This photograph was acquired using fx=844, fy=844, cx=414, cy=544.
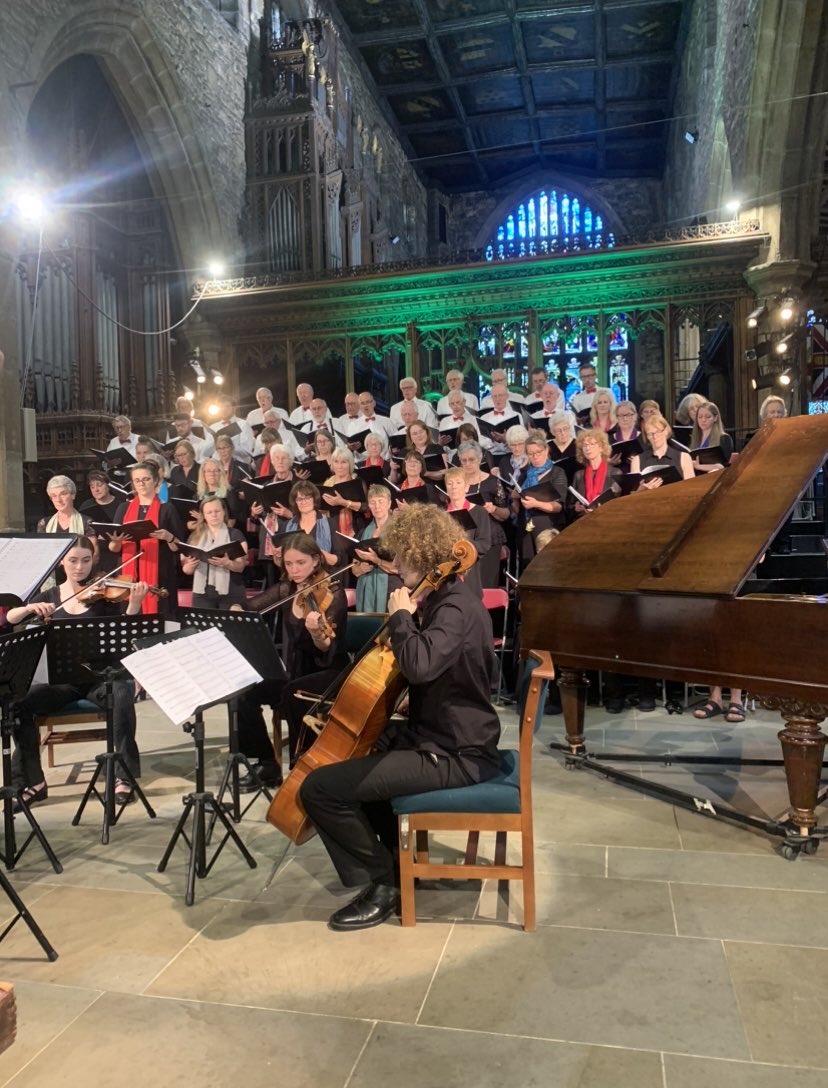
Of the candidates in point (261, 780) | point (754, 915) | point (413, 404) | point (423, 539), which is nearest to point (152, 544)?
point (261, 780)

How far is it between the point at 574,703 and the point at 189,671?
210 cm

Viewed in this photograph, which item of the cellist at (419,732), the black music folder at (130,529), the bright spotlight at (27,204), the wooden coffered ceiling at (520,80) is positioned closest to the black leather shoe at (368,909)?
the cellist at (419,732)

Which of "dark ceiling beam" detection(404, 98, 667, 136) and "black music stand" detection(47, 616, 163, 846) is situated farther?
"dark ceiling beam" detection(404, 98, 667, 136)

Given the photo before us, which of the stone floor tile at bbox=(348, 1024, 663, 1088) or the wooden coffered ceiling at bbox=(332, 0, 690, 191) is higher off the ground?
the wooden coffered ceiling at bbox=(332, 0, 690, 191)

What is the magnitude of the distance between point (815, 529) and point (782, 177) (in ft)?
16.8

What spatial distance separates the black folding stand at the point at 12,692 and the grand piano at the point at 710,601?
6.72 ft

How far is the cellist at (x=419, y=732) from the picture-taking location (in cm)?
263

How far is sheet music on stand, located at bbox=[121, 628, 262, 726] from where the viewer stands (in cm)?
272

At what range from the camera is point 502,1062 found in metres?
1.99

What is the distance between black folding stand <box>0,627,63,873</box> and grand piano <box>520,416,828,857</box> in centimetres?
205

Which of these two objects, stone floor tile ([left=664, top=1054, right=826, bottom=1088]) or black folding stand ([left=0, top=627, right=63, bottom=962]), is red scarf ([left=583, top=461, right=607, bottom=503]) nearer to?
black folding stand ([left=0, top=627, right=63, bottom=962])

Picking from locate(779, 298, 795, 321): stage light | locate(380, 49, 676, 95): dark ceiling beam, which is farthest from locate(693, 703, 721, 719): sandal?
locate(380, 49, 676, 95): dark ceiling beam

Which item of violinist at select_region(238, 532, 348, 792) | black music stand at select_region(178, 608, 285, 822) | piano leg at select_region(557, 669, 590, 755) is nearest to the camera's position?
black music stand at select_region(178, 608, 285, 822)

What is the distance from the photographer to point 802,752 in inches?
121
